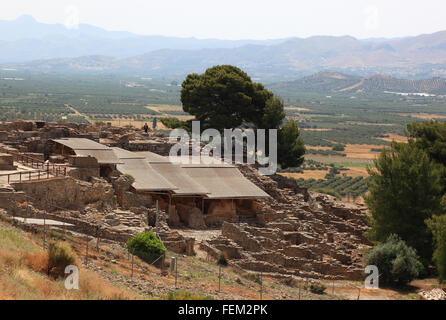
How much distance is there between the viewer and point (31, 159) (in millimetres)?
29266

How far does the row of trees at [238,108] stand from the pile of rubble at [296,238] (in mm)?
6849

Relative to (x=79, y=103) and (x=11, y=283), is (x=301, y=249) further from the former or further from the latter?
(x=79, y=103)

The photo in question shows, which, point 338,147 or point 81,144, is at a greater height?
point 81,144

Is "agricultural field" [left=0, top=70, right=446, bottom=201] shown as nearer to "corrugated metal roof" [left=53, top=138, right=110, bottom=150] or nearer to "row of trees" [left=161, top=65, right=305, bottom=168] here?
"row of trees" [left=161, top=65, right=305, bottom=168]

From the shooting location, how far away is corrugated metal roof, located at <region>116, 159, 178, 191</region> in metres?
28.8

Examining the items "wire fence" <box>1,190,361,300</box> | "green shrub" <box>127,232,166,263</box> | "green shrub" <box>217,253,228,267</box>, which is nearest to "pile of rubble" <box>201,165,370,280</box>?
"green shrub" <box>217,253,228,267</box>

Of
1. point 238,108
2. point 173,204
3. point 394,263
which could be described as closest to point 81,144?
point 173,204

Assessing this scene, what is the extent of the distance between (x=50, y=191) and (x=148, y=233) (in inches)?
194

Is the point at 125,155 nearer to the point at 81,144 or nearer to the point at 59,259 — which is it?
the point at 81,144

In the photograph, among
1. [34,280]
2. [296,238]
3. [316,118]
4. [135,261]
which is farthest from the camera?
[316,118]

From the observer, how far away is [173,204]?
1172 inches

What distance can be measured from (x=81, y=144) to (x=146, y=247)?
12189 millimetres

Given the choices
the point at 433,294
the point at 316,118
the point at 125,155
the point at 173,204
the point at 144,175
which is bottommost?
the point at 316,118

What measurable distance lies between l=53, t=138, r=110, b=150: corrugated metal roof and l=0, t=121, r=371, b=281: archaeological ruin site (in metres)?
0.05
